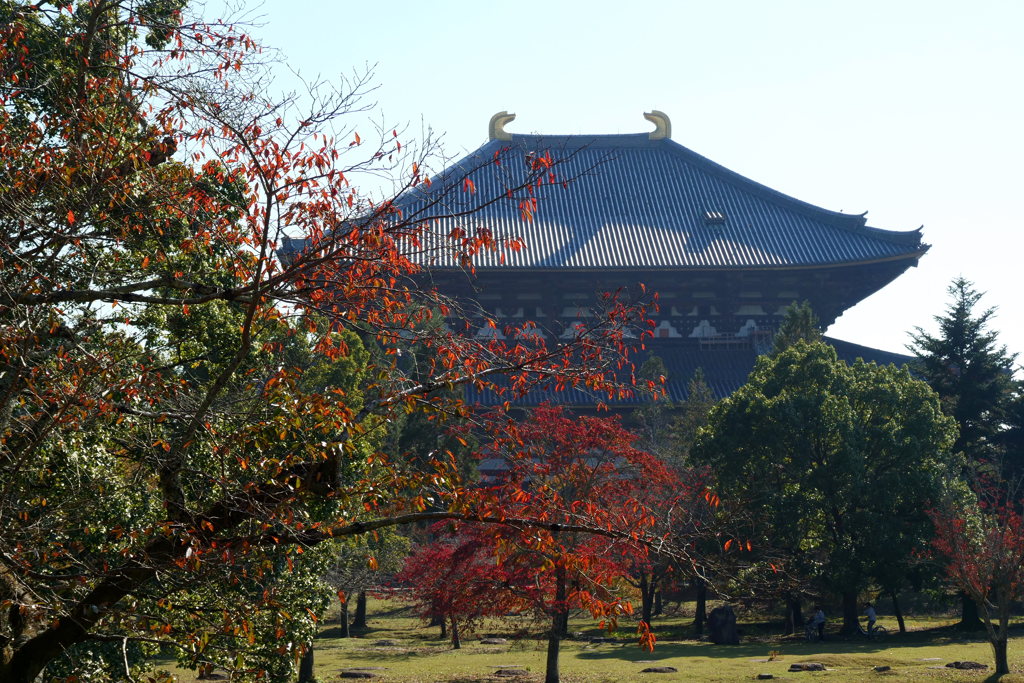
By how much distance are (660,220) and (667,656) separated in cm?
2428

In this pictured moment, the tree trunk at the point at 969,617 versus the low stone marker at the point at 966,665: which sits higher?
the tree trunk at the point at 969,617

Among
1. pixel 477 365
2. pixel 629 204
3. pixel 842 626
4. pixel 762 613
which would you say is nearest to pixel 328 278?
pixel 477 365

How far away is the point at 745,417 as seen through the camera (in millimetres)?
22859

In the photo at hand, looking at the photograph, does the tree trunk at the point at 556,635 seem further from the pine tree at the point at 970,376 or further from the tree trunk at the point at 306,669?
the pine tree at the point at 970,376

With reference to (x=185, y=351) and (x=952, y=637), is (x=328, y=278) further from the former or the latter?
(x=952, y=637)

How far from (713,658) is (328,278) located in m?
15.5

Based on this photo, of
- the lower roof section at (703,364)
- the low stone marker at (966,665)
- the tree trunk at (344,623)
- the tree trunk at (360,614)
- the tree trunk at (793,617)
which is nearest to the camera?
the low stone marker at (966,665)

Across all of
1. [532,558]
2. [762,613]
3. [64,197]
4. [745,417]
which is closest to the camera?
[64,197]

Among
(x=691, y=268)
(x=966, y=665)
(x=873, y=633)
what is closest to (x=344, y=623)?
(x=873, y=633)

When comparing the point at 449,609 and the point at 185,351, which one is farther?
the point at 449,609

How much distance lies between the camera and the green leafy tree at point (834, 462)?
2173cm

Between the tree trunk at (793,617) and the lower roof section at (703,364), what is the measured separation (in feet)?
34.9

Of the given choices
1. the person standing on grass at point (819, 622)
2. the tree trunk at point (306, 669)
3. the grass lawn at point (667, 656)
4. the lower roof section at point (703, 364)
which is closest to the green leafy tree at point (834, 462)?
the person standing on grass at point (819, 622)

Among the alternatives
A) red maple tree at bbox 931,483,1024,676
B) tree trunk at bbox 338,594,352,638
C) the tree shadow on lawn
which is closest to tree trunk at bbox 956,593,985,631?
the tree shadow on lawn
